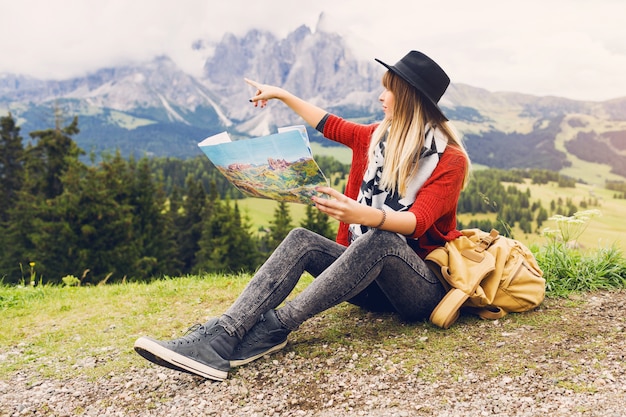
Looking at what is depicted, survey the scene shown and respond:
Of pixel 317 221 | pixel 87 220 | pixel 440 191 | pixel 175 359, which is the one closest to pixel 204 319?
pixel 175 359

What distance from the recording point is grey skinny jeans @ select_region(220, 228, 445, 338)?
4.12 m

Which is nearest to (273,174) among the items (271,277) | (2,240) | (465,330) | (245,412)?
(271,277)

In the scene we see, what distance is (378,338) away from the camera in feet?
16.0

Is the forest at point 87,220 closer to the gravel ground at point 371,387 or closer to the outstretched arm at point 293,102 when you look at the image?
the outstretched arm at point 293,102

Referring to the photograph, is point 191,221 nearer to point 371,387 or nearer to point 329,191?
point 371,387

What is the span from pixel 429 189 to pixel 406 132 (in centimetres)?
58

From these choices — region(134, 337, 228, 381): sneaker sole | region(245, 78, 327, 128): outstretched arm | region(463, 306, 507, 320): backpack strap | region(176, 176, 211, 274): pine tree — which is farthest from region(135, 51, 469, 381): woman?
region(176, 176, 211, 274): pine tree

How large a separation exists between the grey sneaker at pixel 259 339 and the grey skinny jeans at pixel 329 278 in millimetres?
90

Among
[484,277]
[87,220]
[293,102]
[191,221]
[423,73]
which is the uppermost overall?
[423,73]

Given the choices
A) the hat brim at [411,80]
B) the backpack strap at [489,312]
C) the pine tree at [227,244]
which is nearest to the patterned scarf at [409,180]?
the hat brim at [411,80]

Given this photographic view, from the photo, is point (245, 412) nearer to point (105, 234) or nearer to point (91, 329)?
point (91, 329)

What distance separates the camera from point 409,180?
4316 mm

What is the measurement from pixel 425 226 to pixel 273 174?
A: 51.9 inches

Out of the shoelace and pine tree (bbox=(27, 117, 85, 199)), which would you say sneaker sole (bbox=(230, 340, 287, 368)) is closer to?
the shoelace
